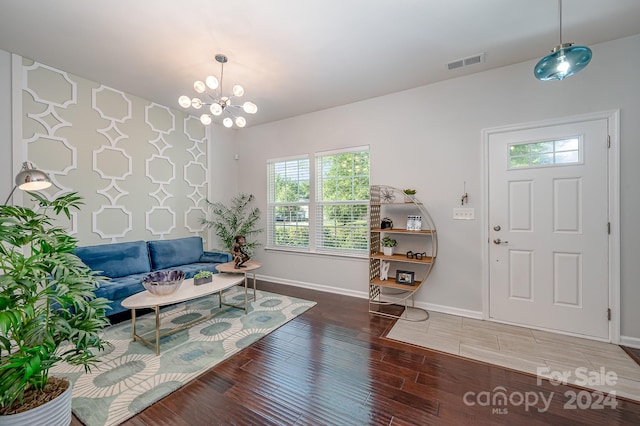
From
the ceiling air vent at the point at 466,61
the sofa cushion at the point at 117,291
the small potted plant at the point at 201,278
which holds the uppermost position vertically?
the ceiling air vent at the point at 466,61

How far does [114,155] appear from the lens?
341 cm

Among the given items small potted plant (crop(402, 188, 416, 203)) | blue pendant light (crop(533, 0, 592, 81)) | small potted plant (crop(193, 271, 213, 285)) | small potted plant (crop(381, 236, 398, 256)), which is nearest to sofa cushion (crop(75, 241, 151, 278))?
small potted plant (crop(193, 271, 213, 285))

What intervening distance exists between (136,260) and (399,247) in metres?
3.49

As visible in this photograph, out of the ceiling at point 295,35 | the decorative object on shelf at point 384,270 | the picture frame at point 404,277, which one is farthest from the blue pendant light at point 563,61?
the decorative object on shelf at point 384,270

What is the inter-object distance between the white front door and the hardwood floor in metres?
1.03

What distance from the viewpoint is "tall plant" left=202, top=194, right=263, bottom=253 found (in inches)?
182

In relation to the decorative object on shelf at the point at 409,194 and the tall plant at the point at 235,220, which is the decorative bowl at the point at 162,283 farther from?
the decorative object on shelf at the point at 409,194

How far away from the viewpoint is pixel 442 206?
3191 millimetres

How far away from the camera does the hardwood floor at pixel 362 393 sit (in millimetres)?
1598

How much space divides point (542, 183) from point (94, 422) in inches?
165

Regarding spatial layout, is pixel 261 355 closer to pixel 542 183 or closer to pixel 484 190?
pixel 484 190

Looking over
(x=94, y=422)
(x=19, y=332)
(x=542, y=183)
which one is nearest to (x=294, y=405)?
(x=94, y=422)

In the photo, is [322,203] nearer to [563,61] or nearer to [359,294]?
[359,294]

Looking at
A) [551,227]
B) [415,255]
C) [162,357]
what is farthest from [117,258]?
[551,227]
